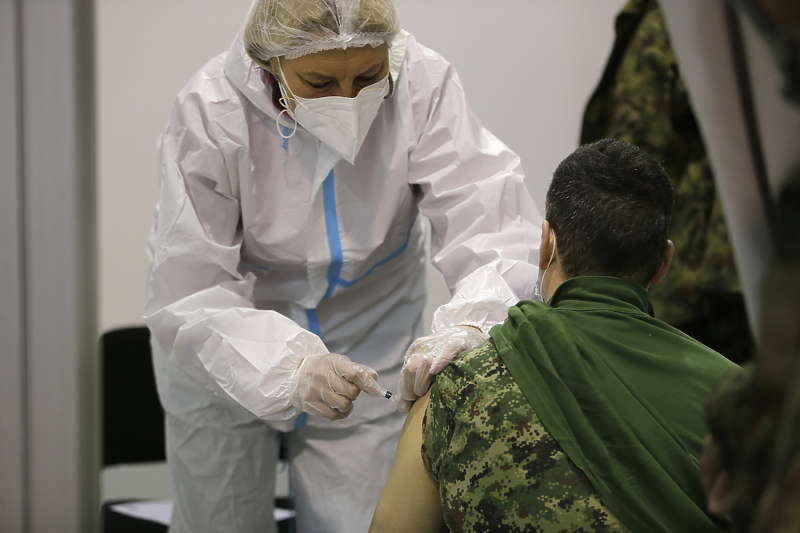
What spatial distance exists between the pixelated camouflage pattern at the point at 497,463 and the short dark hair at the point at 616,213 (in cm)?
21

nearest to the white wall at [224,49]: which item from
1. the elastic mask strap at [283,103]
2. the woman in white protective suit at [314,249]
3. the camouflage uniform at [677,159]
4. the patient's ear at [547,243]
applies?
the camouflage uniform at [677,159]

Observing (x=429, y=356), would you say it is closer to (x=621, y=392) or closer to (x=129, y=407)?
(x=621, y=392)

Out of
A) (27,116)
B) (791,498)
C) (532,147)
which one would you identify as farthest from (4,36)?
(532,147)

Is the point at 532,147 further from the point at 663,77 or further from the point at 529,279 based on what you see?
the point at 529,279

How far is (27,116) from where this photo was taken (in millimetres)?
538

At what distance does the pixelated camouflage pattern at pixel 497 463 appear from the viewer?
856 mm

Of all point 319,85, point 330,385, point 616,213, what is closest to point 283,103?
point 319,85

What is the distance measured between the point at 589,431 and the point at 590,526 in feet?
0.38

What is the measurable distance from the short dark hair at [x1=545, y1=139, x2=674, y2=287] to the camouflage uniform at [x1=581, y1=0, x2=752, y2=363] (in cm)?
123

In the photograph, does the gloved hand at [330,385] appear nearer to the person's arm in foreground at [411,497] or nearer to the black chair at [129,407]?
the person's arm in foreground at [411,497]

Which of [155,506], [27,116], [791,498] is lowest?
[155,506]

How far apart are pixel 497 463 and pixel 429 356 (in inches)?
8.3

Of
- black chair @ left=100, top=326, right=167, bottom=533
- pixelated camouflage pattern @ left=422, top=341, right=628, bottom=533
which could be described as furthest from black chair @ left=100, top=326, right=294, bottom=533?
pixelated camouflage pattern @ left=422, top=341, right=628, bottom=533

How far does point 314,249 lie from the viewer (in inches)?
58.3
